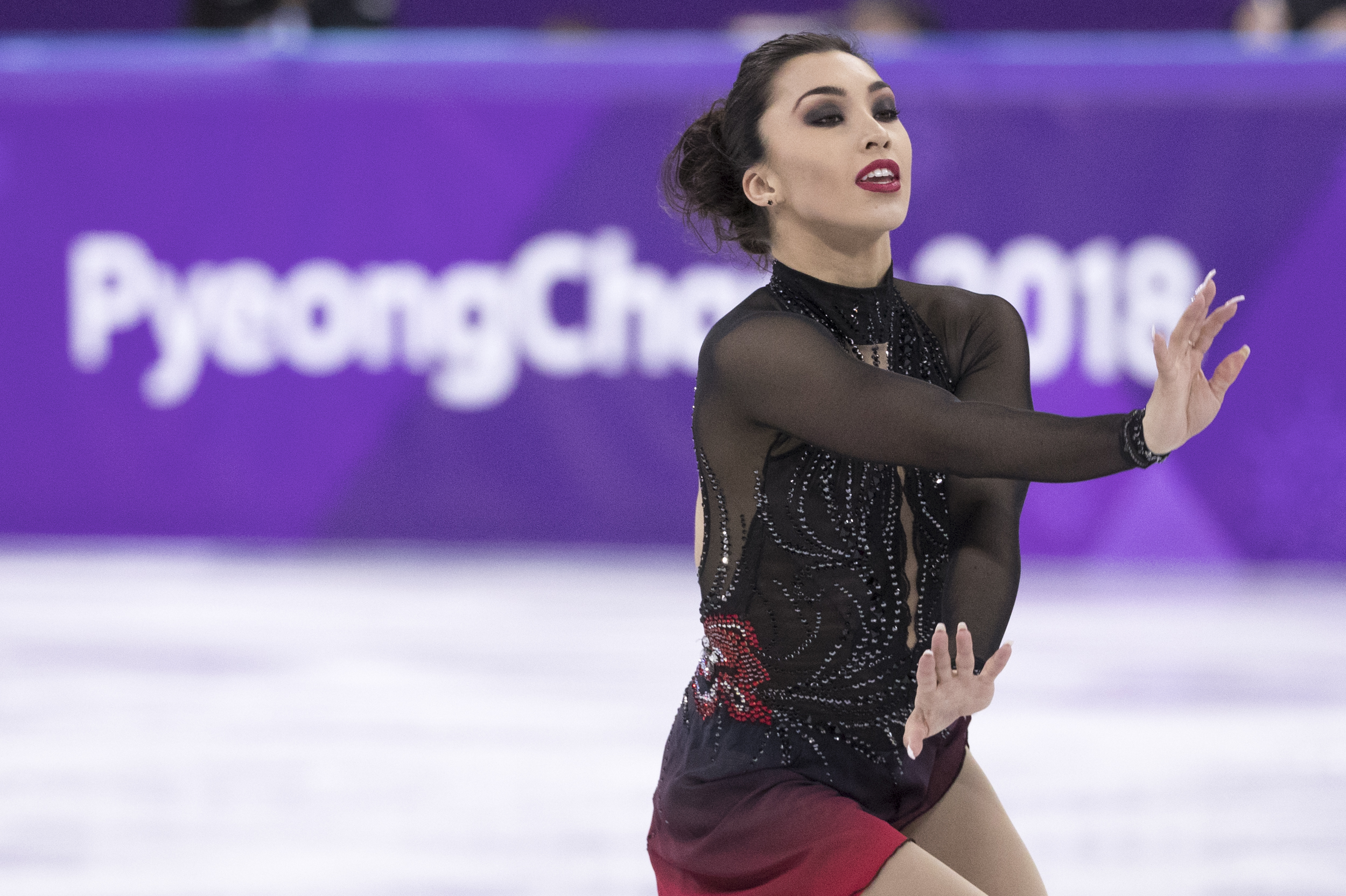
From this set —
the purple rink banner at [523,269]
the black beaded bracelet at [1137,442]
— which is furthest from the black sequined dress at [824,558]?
the purple rink banner at [523,269]

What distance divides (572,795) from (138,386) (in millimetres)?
3574

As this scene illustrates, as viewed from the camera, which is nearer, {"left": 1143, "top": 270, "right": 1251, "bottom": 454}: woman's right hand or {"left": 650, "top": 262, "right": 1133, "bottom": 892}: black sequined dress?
{"left": 1143, "top": 270, "right": 1251, "bottom": 454}: woman's right hand

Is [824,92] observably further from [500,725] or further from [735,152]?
[500,725]

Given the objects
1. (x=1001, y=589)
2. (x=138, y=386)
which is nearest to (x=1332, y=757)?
(x=1001, y=589)

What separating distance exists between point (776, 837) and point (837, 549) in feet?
0.95

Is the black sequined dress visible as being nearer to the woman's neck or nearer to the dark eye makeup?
the woman's neck

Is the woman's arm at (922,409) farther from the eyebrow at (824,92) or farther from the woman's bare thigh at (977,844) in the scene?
the woman's bare thigh at (977,844)

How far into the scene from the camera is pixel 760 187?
1854 mm

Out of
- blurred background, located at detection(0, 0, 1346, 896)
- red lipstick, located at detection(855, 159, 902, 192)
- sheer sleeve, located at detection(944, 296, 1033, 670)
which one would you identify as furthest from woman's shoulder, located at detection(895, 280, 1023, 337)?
blurred background, located at detection(0, 0, 1346, 896)

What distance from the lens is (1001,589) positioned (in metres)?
1.73

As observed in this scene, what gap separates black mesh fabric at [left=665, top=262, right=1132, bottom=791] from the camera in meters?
1.72

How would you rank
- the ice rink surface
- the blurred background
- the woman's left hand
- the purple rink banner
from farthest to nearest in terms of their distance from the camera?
the purple rink banner < the blurred background < the ice rink surface < the woman's left hand

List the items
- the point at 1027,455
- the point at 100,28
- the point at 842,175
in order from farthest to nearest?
the point at 100,28 < the point at 842,175 < the point at 1027,455

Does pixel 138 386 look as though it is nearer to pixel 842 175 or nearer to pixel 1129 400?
pixel 1129 400
